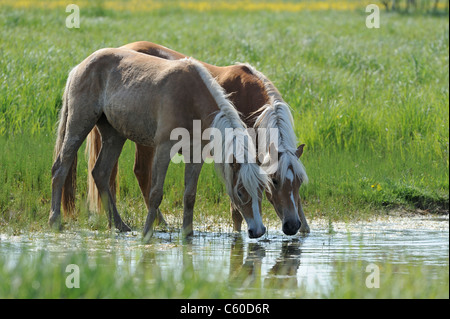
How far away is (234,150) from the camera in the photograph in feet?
22.1

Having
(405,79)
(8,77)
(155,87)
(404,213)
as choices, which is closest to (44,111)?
(8,77)

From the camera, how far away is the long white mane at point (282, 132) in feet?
23.2

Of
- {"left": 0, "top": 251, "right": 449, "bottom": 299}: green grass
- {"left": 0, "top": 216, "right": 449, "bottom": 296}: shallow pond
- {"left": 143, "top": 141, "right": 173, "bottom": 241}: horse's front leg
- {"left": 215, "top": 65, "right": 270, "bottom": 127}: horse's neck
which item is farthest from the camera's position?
{"left": 215, "top": 65, "right": 270, "bottom": 127}: horse's neck

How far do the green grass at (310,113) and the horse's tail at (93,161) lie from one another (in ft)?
0.67

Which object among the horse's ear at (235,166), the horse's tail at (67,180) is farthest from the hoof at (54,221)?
the horse's ear at (235,166)

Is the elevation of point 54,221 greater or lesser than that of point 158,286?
lesser

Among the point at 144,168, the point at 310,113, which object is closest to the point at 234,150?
the point at 144,168

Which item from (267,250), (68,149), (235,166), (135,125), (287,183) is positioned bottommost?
(267,250)

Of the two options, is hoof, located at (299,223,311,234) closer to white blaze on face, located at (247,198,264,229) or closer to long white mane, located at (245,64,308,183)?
long white mane, located at (245,64,308,183)

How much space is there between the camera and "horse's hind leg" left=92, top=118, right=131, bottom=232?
27.0 feet

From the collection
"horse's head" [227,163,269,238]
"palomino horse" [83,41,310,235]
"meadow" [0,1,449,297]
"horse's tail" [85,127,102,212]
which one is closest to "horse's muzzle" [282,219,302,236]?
"palomino horse" [83,41,310,235]

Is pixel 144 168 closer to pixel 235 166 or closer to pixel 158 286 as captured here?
pixel 235 166

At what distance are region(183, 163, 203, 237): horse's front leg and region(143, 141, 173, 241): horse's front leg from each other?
0.28 meters

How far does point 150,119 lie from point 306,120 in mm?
4507
